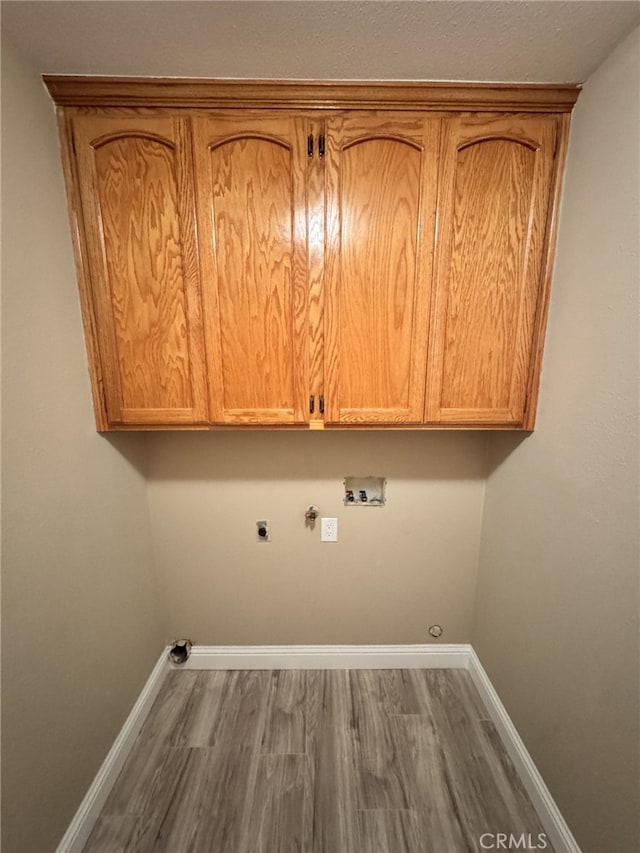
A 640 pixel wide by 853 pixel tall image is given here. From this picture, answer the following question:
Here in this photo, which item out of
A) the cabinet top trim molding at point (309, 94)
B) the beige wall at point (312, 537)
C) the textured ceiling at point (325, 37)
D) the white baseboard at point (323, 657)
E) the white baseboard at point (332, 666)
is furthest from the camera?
the white baseboard at point (323, 657)

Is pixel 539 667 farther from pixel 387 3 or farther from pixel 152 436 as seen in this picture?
pixel 387 3

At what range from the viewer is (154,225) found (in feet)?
3.81

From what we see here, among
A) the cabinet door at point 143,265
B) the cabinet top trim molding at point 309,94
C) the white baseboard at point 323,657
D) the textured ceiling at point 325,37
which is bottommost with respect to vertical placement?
the white baseboard at point 323,657

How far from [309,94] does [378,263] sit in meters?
0.55

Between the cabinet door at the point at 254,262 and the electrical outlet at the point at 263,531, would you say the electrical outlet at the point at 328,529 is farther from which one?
the cabinet door at the point at 254,262

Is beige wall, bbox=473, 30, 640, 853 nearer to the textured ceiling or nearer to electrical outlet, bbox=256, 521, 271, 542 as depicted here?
the textured ceiling

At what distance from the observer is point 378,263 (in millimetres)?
1188

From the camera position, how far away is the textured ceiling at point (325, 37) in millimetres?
845

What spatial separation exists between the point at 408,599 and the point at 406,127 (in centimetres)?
196

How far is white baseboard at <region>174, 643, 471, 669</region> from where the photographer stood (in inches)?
69.7

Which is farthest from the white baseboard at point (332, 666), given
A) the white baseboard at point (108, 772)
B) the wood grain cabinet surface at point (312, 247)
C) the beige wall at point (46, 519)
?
the wood grain cabinet surface at point (312, 247)

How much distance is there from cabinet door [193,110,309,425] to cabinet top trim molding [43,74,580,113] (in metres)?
0.05

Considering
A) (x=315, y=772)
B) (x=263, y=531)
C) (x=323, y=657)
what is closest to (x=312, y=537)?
(x=263, y=531)

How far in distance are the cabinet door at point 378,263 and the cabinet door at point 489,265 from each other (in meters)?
0.06
